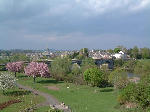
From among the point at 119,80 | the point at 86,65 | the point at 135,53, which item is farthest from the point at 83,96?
the point at 135,53

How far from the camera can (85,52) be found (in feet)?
502

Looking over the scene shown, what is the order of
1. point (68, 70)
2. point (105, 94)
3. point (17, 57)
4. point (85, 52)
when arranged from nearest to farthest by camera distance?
point (105, 94) → point (68, 70) → point (17, 57) → point (85, 52)

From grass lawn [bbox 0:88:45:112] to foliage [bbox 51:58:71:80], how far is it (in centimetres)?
2072

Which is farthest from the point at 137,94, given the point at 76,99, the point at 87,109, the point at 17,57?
the point at 17,57

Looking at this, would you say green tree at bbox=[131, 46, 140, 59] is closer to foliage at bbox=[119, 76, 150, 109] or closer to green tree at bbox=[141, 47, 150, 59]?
green tree at bbox=[141, 47, 150, 59]

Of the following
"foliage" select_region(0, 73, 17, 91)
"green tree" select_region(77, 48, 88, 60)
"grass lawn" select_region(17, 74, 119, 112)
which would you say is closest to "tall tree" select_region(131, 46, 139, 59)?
"green tree" select_region(77, 48, 88, 60)

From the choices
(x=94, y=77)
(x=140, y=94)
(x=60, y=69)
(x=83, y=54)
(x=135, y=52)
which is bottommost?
(x=140, y=94)

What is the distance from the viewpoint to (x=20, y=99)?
4003 centimetres

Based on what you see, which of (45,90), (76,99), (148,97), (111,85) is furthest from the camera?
(111,85)

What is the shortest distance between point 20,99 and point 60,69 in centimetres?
2992

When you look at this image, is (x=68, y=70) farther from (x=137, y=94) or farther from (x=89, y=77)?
(x=137, y=94)

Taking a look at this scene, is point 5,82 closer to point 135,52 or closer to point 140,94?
point 140,94

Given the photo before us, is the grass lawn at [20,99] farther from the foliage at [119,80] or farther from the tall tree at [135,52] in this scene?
the tall tree at [135,52]

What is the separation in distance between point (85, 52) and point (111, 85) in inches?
3899
